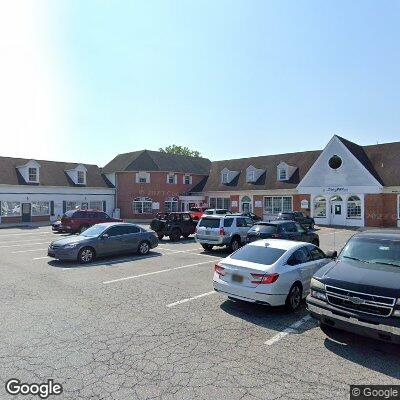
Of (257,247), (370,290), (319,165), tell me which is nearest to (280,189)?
(319,165)

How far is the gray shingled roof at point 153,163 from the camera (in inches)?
1704

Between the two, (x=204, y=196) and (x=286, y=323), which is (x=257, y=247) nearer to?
(x=286, y=323)

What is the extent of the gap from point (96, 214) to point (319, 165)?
72.0 feet

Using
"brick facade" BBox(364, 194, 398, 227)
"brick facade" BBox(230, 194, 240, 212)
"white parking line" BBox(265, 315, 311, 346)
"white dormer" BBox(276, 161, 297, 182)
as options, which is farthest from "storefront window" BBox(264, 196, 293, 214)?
"white parking line" BBox(265, 315, 311, 346)

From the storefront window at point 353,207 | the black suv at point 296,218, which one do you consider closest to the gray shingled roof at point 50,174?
the black suv at point 296,218

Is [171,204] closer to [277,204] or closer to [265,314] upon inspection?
[277,204]

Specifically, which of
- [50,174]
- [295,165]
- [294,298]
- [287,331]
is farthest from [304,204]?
[287,331]

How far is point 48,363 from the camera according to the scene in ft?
17.4

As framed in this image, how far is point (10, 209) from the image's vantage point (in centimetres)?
3562

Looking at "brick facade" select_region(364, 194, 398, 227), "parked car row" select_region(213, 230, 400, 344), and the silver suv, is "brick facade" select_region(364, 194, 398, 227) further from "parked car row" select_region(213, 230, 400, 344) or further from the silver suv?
"parked car row" select_region(213, 230, 400, 344)

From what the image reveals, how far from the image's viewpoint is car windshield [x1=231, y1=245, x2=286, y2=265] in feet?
26.7

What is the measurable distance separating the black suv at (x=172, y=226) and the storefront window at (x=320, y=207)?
57.4 feet

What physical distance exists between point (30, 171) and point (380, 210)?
114 feet

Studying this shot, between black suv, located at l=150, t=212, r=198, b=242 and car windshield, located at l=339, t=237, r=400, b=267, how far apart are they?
47.0ft
